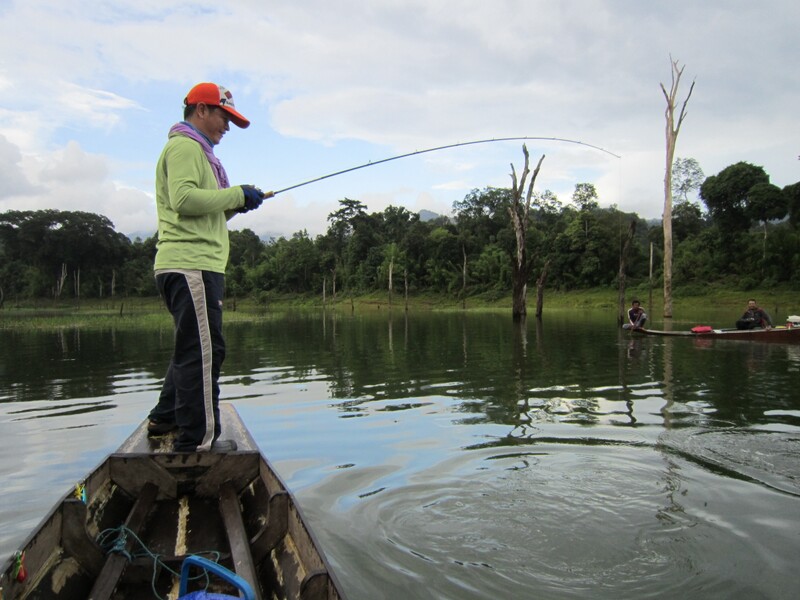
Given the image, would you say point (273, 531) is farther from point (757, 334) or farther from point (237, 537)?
point (757, 334)

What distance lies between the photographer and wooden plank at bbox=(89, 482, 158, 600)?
7.52 ft

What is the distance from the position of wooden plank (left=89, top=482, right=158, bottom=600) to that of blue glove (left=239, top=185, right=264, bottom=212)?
178 cm

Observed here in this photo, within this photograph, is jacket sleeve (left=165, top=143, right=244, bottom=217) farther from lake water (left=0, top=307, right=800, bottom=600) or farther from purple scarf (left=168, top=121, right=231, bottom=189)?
lake water (left=0, top=307, right=800, bottom=600)

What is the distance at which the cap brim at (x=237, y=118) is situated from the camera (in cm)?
393

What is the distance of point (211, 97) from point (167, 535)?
2657 millimetres

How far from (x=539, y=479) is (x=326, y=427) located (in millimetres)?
2714

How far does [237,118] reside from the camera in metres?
4.00

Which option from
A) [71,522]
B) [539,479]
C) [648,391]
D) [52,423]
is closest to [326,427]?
[539,479]

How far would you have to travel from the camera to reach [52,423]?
22.6 feet

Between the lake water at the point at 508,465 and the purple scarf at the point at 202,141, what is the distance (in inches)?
92.3

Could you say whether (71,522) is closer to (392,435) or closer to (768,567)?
(768,567)

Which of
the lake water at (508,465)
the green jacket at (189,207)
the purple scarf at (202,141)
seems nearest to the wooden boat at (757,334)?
the lake water at (508,465)

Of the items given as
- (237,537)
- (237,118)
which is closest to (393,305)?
(237,118)

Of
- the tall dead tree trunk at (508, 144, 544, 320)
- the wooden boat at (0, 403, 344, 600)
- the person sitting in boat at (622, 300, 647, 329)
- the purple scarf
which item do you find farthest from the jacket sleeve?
the tall dead tree trunk at (508, 144, 544, 320)
